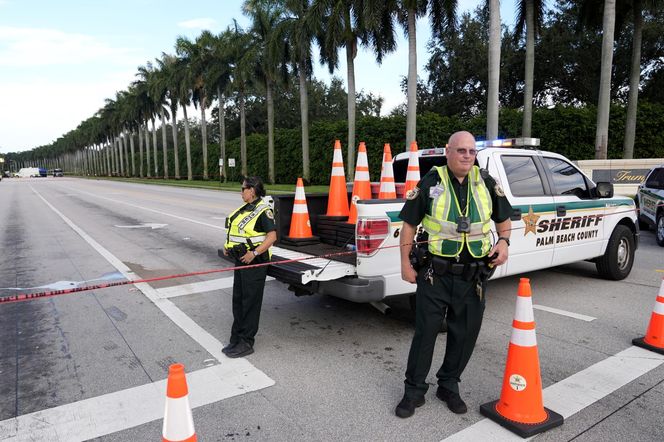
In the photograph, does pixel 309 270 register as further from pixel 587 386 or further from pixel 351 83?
pixel 351 83

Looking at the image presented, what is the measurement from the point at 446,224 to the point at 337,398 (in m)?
1.46

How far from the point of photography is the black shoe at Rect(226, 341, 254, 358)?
4.25 metres

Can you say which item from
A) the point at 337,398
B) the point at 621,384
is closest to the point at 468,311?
the point at 337,398

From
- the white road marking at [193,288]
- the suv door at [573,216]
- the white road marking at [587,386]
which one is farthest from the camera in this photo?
the white road marking at [193,288]

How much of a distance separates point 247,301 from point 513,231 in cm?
288

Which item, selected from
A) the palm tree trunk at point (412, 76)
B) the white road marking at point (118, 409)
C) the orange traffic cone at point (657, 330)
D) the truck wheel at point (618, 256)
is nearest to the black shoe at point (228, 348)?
the white road marking at point (118, 409)

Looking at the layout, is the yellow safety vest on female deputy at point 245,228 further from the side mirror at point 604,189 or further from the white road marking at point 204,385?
the side mirror at point 604,189

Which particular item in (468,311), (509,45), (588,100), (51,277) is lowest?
(51,277)

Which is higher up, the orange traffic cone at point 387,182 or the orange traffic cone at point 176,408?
the orange traffic cone at point 387,182

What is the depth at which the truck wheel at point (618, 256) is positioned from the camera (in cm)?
659

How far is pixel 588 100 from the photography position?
3625 cm

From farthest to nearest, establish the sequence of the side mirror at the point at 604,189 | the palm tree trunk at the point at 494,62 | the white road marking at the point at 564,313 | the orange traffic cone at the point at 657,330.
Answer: the palm tree trunk at the point at 494,62 → the side mirror at the point at 604,189 → the white road marking at the point at 564,313 → the orange traffic cone at the point at 657,330

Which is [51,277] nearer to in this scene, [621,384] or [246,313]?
[246,313]

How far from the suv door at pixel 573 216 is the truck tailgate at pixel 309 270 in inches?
108
